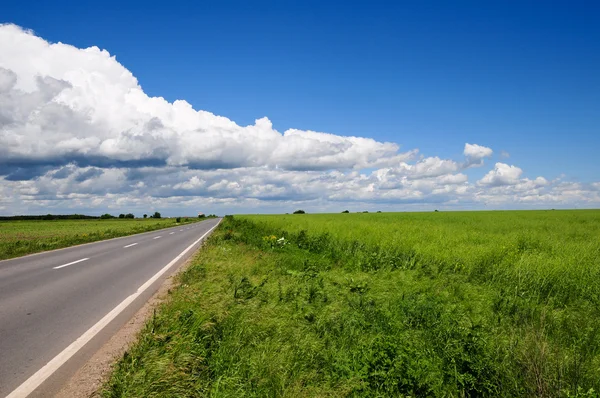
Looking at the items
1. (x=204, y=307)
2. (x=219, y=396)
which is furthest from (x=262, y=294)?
(x=219, y=396)

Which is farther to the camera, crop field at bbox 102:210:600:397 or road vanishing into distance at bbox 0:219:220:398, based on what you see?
road vanishing into distance at bbox 0:219:220:398

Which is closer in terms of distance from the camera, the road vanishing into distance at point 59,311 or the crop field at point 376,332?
the crop field at point 376,332

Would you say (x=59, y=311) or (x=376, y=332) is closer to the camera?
(x=376, y=332)

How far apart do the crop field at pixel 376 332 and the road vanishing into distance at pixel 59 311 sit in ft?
2.62

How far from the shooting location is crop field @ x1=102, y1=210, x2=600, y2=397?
13.2 ft

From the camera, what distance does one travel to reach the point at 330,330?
5566 millimetres

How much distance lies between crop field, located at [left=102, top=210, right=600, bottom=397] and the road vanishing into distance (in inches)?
31.4

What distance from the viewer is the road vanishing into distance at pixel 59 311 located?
430 centimetres

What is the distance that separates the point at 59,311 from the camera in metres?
6.69

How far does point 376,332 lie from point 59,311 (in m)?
5.56

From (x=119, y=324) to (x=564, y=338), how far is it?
22.8 feet

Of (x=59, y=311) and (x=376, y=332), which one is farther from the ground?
(x=59, y=311)

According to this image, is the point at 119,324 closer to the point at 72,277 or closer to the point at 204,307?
the point at 204,307

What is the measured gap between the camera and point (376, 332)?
551 cm
